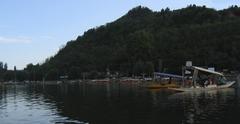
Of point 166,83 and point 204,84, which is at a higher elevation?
point 166,83

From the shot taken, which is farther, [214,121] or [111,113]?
[111,113]

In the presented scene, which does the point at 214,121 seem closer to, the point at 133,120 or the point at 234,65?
the point at 133,120

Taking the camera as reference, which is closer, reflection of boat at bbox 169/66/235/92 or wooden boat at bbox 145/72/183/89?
reflection of boat at bbox 169/66/235/92

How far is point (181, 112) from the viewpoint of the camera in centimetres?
4797

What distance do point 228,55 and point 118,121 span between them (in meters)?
161

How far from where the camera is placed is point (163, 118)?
140ft

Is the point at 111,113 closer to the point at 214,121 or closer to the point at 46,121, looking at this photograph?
the point at 46,121

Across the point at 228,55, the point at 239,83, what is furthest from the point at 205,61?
the point at 239,83

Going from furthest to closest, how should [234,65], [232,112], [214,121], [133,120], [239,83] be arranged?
[234,65] → [239,83] → [232,112] → [133,120] → [214,121]

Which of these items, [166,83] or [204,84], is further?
[166,83]

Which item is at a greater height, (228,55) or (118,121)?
(228,55)

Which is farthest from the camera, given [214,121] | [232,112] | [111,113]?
[111,113]

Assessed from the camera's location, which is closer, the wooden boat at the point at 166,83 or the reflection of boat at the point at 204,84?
the reflection of boat at the point at 204,84

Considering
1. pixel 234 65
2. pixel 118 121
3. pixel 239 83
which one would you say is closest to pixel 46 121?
pixel 118 121
